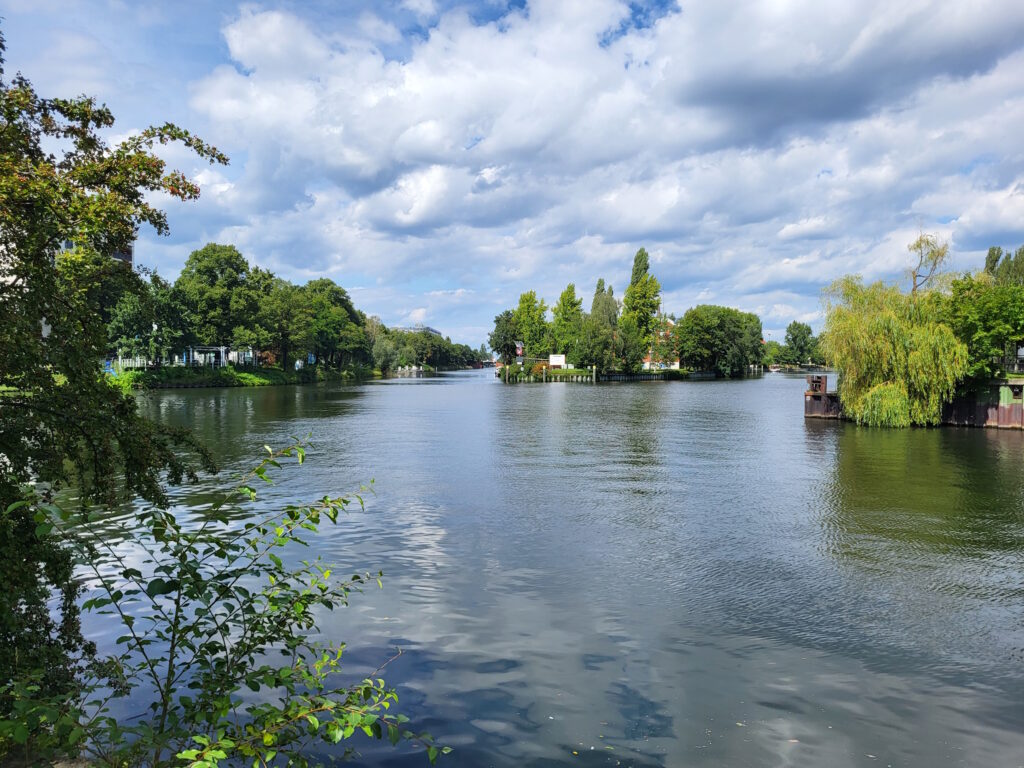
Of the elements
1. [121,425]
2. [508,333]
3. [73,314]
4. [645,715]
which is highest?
[508,333]

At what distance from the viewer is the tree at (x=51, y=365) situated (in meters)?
5.30

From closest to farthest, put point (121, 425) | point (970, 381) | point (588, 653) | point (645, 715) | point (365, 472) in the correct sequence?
point (121, 425), point (645, 715), point (588, 653), point (365, 472), point (970, 381)

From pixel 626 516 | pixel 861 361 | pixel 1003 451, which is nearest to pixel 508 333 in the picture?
pixel 861 361

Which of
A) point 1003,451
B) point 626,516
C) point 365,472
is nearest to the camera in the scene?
point 626,516

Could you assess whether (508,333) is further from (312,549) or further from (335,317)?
(312,549)

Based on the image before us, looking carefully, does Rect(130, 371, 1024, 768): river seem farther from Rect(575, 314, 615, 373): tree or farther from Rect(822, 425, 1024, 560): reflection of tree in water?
Rect(575, 314, 615, 373): tree

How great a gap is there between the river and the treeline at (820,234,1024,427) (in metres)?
14.3

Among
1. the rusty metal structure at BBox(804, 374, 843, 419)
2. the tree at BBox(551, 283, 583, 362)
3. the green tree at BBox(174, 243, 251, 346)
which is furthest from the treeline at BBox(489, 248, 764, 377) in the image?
the rusty metal structure at BBox(804, 374, 843, 419)

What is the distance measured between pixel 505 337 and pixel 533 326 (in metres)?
7.55

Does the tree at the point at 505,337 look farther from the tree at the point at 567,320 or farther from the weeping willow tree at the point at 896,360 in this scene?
the weeping willow tree at the point at 896,360

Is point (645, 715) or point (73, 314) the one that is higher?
point (73, 314)

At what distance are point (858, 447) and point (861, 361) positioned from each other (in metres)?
11.0

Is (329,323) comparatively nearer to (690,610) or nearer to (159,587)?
(690,610)

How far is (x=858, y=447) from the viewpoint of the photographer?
1133 inches
